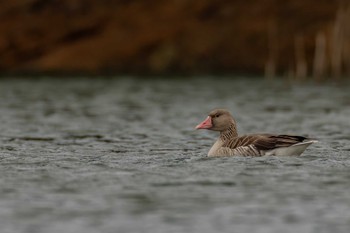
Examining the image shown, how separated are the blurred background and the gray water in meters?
17.4

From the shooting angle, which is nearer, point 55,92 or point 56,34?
point 55,92

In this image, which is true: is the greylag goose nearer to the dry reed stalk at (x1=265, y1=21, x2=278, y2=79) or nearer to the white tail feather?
the white tail feather

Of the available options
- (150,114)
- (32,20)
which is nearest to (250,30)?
(32,20)

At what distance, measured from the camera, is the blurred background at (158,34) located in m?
48.6

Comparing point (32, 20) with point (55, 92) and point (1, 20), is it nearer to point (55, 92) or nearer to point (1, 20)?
point (1, 20)

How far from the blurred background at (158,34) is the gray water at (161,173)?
1738 cm

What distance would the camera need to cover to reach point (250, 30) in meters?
49.0

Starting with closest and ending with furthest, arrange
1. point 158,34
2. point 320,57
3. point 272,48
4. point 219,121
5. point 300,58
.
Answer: point 219,121
point 320,57
point 300,58
point 272,48
point 158,34

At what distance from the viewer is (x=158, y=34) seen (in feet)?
162

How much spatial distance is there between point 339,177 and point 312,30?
34.2 m

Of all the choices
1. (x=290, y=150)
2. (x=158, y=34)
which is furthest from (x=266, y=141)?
(x=158, y=34)

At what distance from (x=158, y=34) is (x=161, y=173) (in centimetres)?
3403

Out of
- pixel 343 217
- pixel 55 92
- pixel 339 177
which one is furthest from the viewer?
pixel 55 92

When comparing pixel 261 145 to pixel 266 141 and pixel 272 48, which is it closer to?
pixel 266 141
